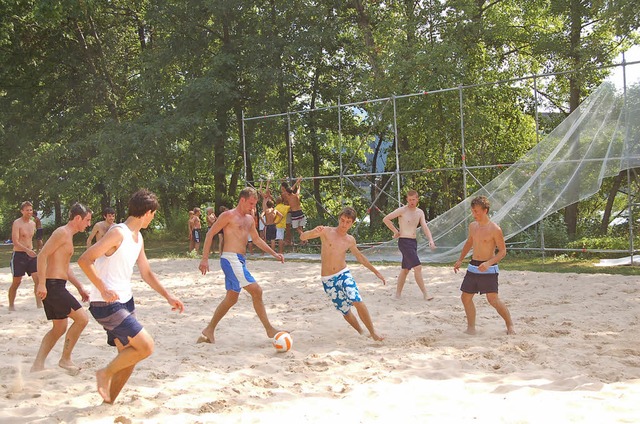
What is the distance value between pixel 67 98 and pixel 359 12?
41.3 ft

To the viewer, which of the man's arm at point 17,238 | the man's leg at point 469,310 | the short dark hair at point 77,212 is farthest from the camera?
the man's arm at point 17,238

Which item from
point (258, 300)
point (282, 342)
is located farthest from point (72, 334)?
point (282, 342)

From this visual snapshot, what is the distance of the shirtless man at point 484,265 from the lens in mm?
7043

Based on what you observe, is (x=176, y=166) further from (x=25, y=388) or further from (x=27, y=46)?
(x=25, y=388)

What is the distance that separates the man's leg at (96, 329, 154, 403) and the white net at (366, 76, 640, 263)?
8860mm

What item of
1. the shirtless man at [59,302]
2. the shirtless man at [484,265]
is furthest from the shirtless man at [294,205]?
the shirtless man at [59,302]

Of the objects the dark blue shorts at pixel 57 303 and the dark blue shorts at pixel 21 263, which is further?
the dark blue shorts at pixel 21 263

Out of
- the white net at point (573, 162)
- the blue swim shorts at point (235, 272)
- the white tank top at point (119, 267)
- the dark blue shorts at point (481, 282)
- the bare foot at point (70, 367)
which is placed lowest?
the bare foot at point (70, 367)

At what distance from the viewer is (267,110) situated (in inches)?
865

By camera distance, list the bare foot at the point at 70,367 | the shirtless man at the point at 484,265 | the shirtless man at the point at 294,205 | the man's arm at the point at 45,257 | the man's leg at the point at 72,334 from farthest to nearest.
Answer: the shirtless man at the point at 294,205
the shirtless man at the point at 484,265
the man's leg at the point at 72,334
the bare foot at the point at 70,367
the man's arm at the point at 45,257

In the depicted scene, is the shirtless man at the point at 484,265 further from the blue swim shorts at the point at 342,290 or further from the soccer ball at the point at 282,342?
the soccer ball at the point at 282,342

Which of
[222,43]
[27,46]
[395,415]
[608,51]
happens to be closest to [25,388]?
[395,415]

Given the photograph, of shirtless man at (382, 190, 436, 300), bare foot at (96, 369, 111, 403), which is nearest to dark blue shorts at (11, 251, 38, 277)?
shirtless man at (382, 190, 436, 300)

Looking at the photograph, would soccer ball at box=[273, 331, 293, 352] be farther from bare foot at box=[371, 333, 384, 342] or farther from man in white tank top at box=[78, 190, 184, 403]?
man in white tank top at box=[78, 190, 184, 403]
